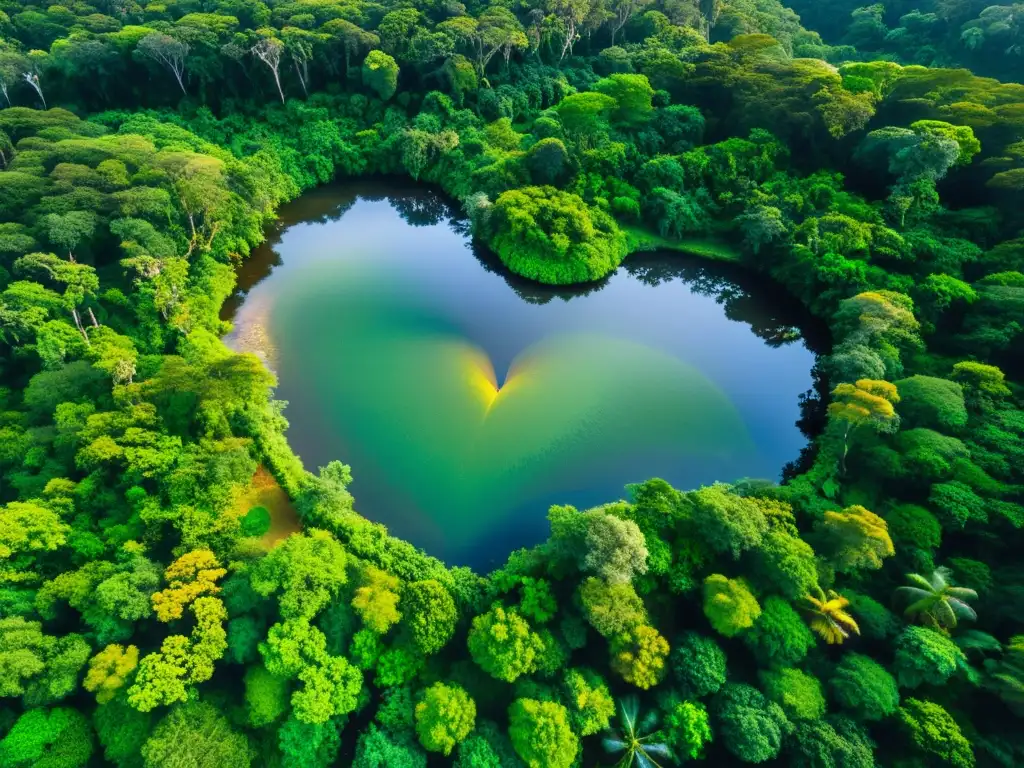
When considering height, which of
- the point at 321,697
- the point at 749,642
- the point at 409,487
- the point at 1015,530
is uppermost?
the point at 1015,530

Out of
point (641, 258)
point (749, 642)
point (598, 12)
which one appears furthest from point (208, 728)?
point (598, 12)

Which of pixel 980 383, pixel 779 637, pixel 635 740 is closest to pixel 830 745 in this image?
pixel 779 637

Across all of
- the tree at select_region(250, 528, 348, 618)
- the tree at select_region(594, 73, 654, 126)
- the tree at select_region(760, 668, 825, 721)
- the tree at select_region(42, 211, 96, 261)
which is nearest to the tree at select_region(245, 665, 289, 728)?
the tree at select_region(250, 528, 348, 618)

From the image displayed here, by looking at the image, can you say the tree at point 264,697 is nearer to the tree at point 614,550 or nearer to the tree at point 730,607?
the tree at point 614,550

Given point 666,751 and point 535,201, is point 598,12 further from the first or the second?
point 666,751

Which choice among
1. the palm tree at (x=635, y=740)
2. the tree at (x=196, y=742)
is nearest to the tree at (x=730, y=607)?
the palm tree at (x=635, y=740)
